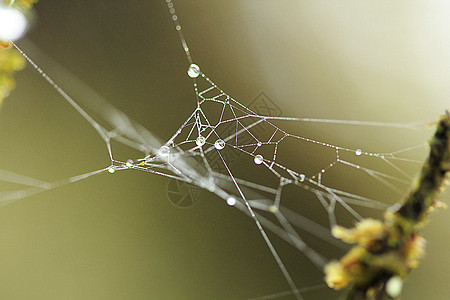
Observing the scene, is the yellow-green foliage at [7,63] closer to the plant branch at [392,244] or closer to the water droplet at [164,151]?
the water droplet at [164,151]

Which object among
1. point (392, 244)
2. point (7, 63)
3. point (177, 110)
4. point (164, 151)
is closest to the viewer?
point (392, 244)

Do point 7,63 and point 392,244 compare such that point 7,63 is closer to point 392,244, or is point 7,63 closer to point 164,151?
point 164,151

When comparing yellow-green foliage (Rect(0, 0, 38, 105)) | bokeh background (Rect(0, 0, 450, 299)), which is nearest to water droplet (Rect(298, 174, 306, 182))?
bokeh background (Rect(0, 0, 450, 299))

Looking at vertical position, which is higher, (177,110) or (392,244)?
(177,110)

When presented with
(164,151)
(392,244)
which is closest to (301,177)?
(164,151)

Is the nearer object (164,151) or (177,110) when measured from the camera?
(164,151)

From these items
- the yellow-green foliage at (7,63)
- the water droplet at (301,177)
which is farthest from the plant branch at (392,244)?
the yellow-green foliage at (7,63)

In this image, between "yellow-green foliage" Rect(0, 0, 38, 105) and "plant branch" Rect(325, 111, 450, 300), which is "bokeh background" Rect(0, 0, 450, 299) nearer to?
"yellow-green foliage" Rect(0, 0, 38, 105)

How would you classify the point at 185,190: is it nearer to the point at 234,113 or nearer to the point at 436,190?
the point at 234,113
